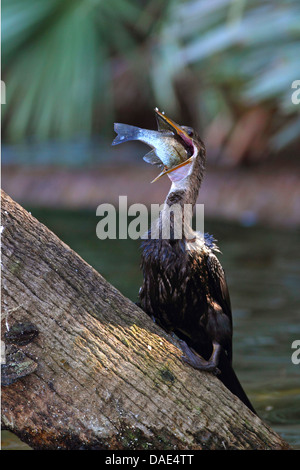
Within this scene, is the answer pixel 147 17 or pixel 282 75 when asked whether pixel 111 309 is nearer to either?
pixel 282 75

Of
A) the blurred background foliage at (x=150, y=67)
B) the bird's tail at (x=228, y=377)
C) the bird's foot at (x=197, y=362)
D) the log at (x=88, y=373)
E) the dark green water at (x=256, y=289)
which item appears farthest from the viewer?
the blurred background foliage at (x=150, y=67)

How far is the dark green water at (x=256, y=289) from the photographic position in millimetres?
3531

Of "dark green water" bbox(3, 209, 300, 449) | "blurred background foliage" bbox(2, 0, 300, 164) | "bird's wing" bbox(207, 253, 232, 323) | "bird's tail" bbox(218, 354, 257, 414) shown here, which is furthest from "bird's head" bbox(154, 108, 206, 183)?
"blurred background foliage" bbox(2, 0, 300, 164)

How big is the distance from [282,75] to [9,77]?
2776 millimetres

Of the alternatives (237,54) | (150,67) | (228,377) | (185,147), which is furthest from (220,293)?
(150,67)

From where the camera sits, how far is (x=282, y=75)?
6.07 metres

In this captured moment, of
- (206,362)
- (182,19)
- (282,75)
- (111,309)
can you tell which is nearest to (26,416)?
(111,309)

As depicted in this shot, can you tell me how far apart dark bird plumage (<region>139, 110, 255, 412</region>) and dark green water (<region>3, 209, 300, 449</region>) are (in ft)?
2.26

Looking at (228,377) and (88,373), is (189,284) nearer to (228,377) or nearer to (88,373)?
(228,377)

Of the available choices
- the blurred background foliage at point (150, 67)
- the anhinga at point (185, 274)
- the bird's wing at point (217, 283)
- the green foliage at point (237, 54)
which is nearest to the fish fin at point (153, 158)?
the anhinga at point (185, 274)

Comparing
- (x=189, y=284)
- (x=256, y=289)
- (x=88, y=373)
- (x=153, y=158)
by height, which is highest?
(x=256, y=289)

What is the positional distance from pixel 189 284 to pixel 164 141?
0.44m

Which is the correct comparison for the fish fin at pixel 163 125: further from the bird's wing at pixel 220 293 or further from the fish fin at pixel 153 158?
the bird's wing at pixel 220 293

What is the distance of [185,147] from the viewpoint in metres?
2.47
